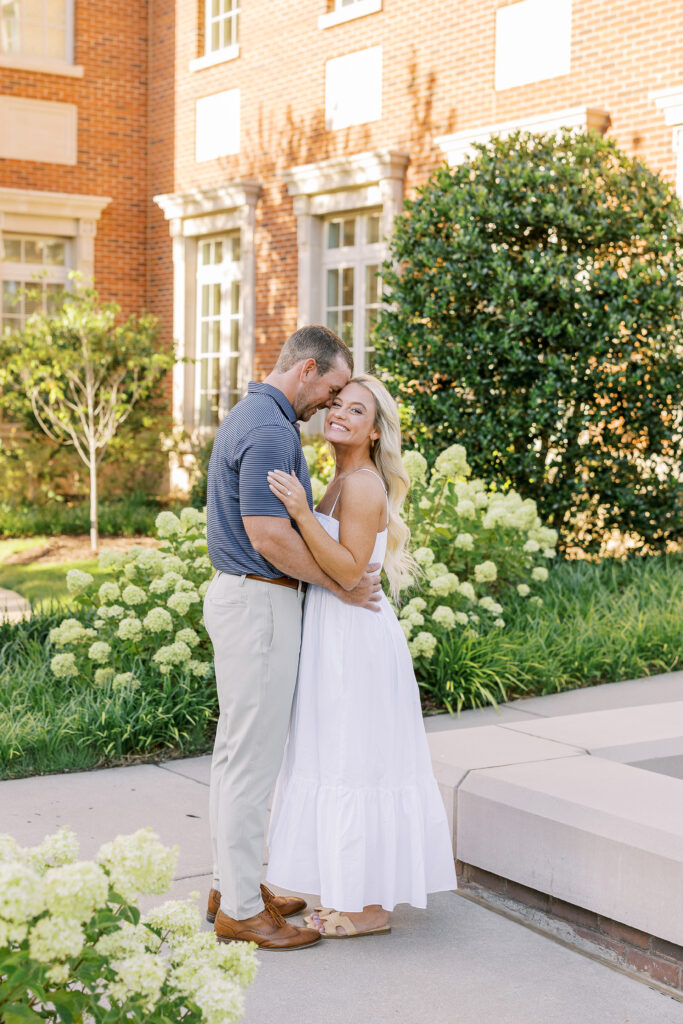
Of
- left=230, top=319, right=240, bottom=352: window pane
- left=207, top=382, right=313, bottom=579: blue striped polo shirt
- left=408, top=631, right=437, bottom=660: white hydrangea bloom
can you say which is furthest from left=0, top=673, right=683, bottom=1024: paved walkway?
left=230, top=319, right=240, bottom=352: window pane

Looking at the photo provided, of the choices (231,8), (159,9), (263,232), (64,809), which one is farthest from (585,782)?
(159,9)

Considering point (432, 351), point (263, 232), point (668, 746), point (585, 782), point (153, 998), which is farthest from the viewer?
point (263, 232)

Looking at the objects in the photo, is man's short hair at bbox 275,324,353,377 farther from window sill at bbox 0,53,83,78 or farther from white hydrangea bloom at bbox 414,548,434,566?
window sill at bbox 0,53,83,78

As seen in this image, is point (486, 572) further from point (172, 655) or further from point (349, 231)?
point (349, 231)

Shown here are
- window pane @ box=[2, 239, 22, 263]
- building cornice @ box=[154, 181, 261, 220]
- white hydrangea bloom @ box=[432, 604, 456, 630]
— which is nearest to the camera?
white hydrangea bloom @ box=[432, 604, 456, 630]

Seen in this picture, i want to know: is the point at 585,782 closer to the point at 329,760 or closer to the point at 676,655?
the point at 329,760

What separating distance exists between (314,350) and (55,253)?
46.6 feet

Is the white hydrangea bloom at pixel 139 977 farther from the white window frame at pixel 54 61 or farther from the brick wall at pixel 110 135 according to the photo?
the white window frame at pixel 54 61

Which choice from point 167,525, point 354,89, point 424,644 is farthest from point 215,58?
point 424,644

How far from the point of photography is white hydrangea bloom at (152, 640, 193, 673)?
5.49 meters

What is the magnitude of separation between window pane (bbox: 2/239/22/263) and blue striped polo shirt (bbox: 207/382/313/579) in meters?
13.9

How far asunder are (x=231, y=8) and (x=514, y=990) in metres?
15.0

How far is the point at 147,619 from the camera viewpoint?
18.3ft

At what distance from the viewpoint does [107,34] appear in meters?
16.5
